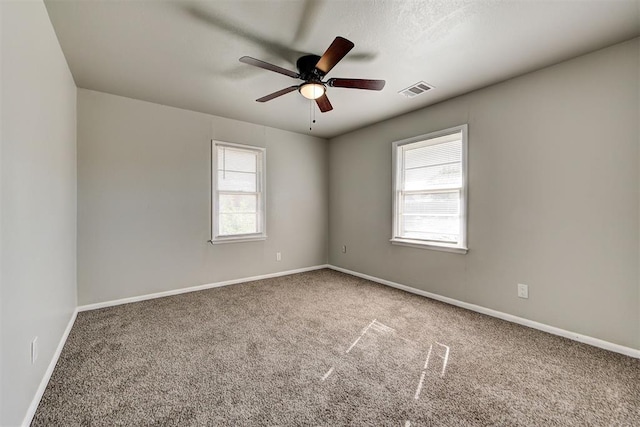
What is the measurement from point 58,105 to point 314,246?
3.85 m

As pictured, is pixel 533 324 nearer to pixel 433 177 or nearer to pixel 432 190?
pixel 432 190

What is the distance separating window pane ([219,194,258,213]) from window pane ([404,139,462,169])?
95.4 inches

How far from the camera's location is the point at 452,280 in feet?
10.9

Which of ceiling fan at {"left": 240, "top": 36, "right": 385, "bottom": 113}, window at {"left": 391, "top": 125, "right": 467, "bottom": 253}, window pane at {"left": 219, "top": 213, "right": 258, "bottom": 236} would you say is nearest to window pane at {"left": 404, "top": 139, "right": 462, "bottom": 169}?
window at {"left": 391, "top": 125, "right": 467, "bottom": 253}

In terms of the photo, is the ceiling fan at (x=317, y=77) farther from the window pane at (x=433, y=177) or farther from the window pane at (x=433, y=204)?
the window pane at (x=433, y=204)

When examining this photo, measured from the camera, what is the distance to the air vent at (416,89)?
299 cm

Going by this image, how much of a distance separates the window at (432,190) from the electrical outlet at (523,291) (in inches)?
24.2

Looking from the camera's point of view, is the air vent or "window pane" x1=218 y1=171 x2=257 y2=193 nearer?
the air vent

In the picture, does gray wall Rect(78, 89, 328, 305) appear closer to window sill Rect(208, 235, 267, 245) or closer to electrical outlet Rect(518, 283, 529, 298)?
window sill Rect(208, 235, 267, 245)

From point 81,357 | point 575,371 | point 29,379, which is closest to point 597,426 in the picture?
point 575,371

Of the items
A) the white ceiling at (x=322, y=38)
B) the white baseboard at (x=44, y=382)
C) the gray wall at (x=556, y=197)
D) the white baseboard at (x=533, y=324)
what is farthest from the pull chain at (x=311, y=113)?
the white baseboard at (x=44, y=382)

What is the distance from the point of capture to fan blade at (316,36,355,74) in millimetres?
1768

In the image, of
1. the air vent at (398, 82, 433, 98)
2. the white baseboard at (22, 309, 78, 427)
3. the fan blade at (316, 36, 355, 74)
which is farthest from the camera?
the air vent at (398, 82, 433, 98)

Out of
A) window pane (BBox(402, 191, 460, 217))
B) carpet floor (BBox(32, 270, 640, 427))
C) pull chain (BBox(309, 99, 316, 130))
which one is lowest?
carpet floor (BBox(32, 270, 640, 427))
